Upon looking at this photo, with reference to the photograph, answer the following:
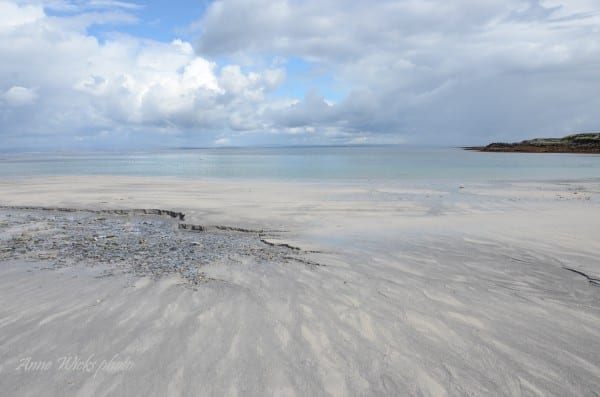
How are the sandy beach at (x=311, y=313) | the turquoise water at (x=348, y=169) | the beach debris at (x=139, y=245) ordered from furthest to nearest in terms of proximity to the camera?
the turquoise water at (x=348, y=169) < the beach debris at (x=139, y=245) < the sandy beach at (x=311, y=313)

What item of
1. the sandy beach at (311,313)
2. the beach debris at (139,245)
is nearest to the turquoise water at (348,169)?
the beach debris at (139,245)

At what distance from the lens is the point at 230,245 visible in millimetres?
11250

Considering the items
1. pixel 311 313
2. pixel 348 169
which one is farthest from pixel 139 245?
pixel 348 169

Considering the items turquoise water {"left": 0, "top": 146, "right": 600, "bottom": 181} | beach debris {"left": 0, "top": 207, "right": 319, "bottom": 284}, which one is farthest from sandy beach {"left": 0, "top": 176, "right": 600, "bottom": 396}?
turquoise water {"left": 0, "top": 146, "right": 600, "bottom": 181}

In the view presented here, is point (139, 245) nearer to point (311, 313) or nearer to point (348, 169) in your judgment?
point (311, 313)

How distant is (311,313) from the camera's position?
21.6ft

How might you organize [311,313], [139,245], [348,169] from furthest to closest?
[348,169] < [139,245] < [311,313]

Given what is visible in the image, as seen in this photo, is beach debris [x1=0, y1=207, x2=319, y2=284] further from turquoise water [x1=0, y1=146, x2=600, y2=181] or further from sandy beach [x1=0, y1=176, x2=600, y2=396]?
turquoise water [x1=0, y1=146, x2=600, y2=181]

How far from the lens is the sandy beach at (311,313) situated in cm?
481

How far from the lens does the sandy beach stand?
4.81m

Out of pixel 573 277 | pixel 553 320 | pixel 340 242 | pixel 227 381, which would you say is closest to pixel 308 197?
pixel 340 242

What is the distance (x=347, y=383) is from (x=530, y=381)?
86.4 inches

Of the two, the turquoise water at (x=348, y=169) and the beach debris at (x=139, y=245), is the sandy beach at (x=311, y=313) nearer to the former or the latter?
the beach debris at (x=139, y=245)

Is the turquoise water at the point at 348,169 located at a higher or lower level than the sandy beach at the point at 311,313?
higher
